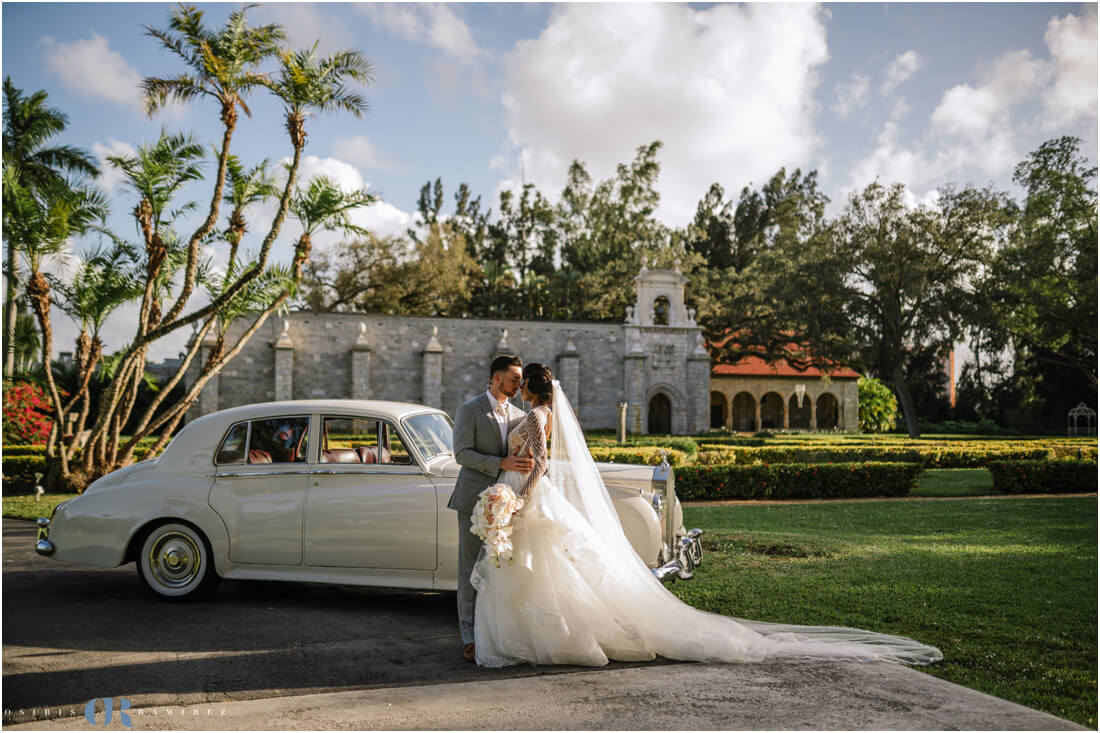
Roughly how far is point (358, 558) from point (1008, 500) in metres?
13.1

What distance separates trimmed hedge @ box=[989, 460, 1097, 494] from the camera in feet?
52.4

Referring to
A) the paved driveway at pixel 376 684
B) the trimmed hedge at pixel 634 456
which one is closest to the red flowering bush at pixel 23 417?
the trimmed hedge at pixel 634 456

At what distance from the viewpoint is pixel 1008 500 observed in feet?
46.7

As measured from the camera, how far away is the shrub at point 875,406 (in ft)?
167

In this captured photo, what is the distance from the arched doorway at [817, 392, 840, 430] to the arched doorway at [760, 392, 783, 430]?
2.53m

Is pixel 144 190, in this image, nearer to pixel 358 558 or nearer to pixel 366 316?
pixel 358 558

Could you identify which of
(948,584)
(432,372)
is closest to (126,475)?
(948,584)

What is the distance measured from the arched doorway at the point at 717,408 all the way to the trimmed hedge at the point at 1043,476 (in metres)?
31.7

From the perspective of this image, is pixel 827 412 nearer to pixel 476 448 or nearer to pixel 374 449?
pixel 374 449

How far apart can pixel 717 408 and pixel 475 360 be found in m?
18.3

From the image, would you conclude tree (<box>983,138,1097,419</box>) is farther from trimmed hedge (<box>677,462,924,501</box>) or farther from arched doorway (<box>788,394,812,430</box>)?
arched doorway (<box>788,394,812,430</box>)

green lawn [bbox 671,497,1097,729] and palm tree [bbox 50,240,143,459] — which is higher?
palm tree [bbox 50,240,143,459]

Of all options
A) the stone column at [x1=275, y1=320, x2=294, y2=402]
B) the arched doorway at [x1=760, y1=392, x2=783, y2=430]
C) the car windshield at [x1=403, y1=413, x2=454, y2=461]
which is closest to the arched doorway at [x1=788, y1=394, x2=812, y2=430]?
the arched doorway at [x1=760, y1=392, x2=783, y2=430]

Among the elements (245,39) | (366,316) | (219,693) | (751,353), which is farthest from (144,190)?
(751,353)
